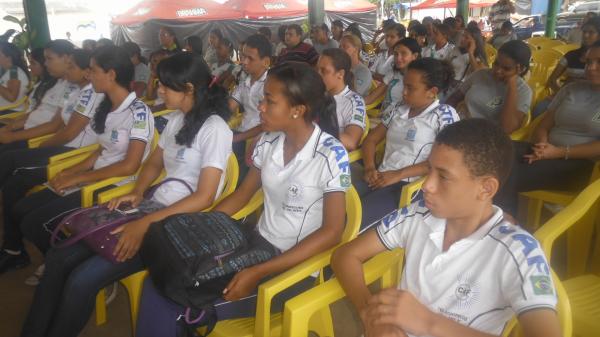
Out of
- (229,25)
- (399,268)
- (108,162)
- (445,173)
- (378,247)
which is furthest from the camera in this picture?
(229,25)

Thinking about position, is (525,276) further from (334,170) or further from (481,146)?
(334,170)

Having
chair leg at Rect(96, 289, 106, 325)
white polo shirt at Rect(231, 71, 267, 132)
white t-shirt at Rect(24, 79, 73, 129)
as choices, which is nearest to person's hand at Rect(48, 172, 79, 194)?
chair leg at Rect(96, 289, 106, 325)

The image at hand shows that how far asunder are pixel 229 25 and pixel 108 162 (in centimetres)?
1246

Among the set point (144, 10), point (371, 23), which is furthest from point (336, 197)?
point (371, 23)

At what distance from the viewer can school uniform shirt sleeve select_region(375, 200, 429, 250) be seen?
142cm

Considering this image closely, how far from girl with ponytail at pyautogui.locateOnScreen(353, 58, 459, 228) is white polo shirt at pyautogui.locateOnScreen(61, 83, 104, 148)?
1714 mm

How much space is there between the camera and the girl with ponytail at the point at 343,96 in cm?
294

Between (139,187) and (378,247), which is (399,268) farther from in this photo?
(139,187)

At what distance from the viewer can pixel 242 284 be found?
157 cm

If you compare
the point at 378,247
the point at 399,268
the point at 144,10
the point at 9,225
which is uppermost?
the point at 144,10

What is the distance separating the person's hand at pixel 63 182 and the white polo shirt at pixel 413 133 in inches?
63.4

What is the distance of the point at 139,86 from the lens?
5.32m

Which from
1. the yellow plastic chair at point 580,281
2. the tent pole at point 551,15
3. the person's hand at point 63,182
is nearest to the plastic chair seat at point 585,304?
the yellow plastic chair at point 580,281

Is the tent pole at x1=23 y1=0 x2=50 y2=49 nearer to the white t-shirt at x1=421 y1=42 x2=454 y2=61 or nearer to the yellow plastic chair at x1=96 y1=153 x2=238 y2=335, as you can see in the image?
the white t-shirt at x1=421 y1=42 x2=454 y2=61
